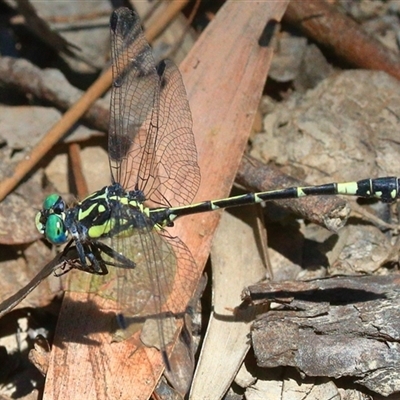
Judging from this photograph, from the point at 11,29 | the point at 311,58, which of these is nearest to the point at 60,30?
the point at 11,29

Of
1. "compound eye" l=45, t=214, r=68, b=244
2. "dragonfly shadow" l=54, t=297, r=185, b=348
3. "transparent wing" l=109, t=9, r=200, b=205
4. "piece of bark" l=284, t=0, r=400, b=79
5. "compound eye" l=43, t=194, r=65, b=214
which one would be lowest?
"dragonfly shadow" l=54, t=297, r=185, b=348

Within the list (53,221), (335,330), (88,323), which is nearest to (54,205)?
(53,221)

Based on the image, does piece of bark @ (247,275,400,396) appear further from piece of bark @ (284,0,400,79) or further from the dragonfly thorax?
piece of bark @ (284,0,400,79)

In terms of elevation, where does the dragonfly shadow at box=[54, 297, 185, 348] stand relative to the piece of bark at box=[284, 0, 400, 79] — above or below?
below

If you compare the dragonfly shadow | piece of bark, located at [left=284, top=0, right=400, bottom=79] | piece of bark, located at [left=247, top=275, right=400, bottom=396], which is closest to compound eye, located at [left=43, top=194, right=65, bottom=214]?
the dragonfly shadow

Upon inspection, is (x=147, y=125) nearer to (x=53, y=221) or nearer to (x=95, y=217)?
(x=95, y=217)

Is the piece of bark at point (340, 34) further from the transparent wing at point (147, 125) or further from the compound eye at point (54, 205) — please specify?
the compound eye at point (54, 205)

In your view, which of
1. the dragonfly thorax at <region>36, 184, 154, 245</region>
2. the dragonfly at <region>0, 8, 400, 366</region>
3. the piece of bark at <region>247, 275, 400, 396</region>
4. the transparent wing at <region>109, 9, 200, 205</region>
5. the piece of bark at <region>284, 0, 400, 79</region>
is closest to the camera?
the piece of bark at <region>247, 275, 400, 396</region>
